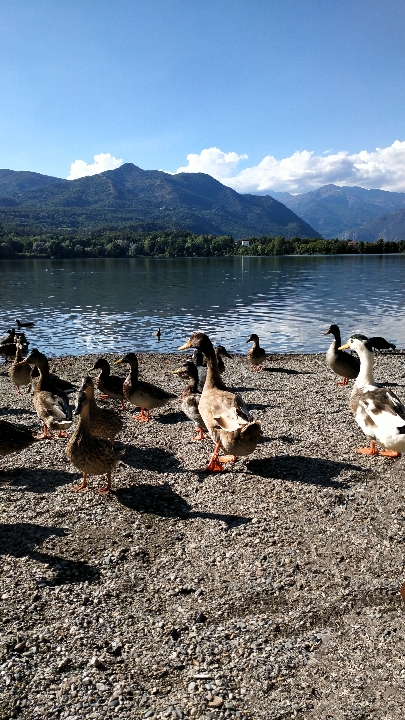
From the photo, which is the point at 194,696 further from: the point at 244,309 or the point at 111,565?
the point at 244,309

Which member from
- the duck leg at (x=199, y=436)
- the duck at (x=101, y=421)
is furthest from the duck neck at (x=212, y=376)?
the duck at (x=101, y=421)

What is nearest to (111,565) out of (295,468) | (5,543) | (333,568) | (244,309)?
(5,543)

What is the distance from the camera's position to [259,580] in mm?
6289

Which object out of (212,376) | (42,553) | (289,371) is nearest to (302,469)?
(212,376)

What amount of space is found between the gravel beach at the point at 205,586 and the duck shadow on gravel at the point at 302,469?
0.04m

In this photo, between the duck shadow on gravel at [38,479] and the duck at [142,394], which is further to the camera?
the duck at [142,394]

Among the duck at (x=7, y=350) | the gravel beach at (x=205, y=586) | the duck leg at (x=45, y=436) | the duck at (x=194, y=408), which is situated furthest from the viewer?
the duck at (x=7, y=350)

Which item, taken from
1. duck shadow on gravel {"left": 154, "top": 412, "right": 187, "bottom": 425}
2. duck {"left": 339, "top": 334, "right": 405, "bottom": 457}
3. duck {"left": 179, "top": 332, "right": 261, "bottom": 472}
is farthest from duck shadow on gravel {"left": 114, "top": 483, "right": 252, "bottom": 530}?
duck shadow on gravel {"left": 154, "top": 412, "right": 187, "bottom": 425}

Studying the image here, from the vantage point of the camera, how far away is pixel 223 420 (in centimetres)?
909

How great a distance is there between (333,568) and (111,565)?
298 centimetres

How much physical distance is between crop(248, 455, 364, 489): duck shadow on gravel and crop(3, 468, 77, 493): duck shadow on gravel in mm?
3679

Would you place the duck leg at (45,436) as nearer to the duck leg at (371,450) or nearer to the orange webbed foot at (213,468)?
the orange webbed foot at (213,468)

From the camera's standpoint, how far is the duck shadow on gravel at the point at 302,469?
9.10 m

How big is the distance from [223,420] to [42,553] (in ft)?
12.3
